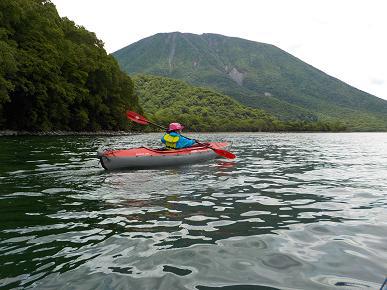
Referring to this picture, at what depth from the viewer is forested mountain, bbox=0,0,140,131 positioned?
121 feet

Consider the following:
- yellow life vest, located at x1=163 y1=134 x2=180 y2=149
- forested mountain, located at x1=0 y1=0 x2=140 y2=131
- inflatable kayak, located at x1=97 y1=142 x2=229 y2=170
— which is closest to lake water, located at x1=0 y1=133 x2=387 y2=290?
inflatable kayak, located at x1=97 y1=142 x2=229 y2=170

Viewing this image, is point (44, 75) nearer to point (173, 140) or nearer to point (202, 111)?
point (173, 140)

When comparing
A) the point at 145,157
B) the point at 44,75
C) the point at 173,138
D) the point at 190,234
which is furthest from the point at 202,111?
the point at 190,234

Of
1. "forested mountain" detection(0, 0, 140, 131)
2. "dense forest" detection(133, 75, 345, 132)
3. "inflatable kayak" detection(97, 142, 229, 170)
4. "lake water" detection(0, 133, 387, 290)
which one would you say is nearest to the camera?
"lake water" detection(0, 133, 387, 290)

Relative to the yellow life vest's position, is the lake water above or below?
below

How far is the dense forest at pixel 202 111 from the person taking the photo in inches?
4983

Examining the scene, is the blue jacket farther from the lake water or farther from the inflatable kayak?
the lake water

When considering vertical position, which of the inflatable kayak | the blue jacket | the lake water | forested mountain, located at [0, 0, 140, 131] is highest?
forested mountain, located at [0, 0, 140, 131]

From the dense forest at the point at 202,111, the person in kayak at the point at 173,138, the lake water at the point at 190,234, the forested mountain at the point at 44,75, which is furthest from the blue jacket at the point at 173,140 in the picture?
the dense forest at the point at 202,111

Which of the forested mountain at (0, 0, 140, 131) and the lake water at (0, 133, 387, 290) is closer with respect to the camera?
the lake water at (0, 133, 387, 290)

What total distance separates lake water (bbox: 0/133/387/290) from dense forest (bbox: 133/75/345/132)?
10031 cm

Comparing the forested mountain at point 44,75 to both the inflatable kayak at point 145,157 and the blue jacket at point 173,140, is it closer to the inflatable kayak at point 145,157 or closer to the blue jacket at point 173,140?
the blue jacket at point 173,140

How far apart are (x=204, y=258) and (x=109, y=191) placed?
526cm

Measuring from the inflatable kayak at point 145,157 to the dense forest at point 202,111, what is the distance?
94.2 meters
